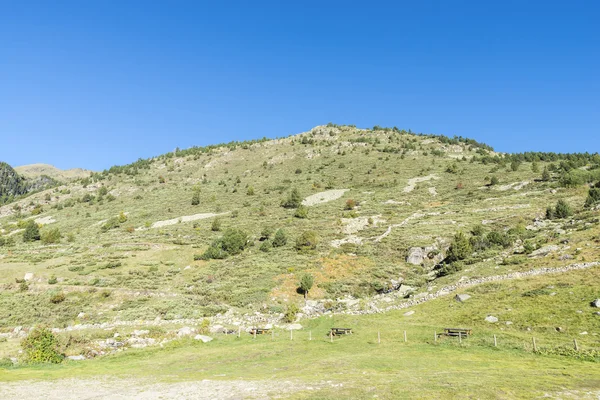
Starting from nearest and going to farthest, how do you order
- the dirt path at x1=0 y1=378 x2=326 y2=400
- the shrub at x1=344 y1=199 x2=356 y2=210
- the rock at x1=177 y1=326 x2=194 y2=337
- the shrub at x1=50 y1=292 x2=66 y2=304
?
the dirt path at x1=0 y1=378 x2=326 y2=400 < the rock at x1=177 y1=326 x2=194 y2=337 < the shrub at x1=50 y1=292 x2=66 y2=304 < the shrub at x1=344 y1=199 x2=356 y2=210

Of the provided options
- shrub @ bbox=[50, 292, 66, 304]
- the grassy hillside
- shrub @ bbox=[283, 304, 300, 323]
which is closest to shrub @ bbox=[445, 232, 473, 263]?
the grassy hillside

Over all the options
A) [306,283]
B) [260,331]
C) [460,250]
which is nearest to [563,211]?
[460,250]

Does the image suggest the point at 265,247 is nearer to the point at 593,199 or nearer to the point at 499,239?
the point at 499,239

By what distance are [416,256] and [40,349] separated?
133 ft

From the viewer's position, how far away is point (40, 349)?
833 inches

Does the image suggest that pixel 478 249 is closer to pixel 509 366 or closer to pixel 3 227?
pixel 509 366

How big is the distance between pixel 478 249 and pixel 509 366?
96.6 ft

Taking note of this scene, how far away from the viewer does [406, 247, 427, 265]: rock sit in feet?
150

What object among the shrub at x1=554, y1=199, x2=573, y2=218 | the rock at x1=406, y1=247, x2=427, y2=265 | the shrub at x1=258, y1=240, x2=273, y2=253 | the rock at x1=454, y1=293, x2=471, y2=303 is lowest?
the rock at x1=454, y1=293, x2=471, y2=303

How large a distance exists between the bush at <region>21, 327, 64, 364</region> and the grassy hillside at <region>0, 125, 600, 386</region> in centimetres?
184

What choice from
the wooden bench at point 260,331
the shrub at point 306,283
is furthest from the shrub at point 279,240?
the wooden bench at point 260,331

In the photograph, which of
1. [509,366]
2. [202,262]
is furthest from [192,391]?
[202,262]

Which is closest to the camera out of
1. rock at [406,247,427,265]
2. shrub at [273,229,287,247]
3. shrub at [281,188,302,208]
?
rock at [406,247,427,265]

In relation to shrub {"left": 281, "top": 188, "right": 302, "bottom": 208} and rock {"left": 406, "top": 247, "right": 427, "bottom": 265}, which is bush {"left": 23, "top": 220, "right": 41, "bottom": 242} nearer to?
shrub {"left": 281, "top": 188, "right": 302, "bottom": 208}
